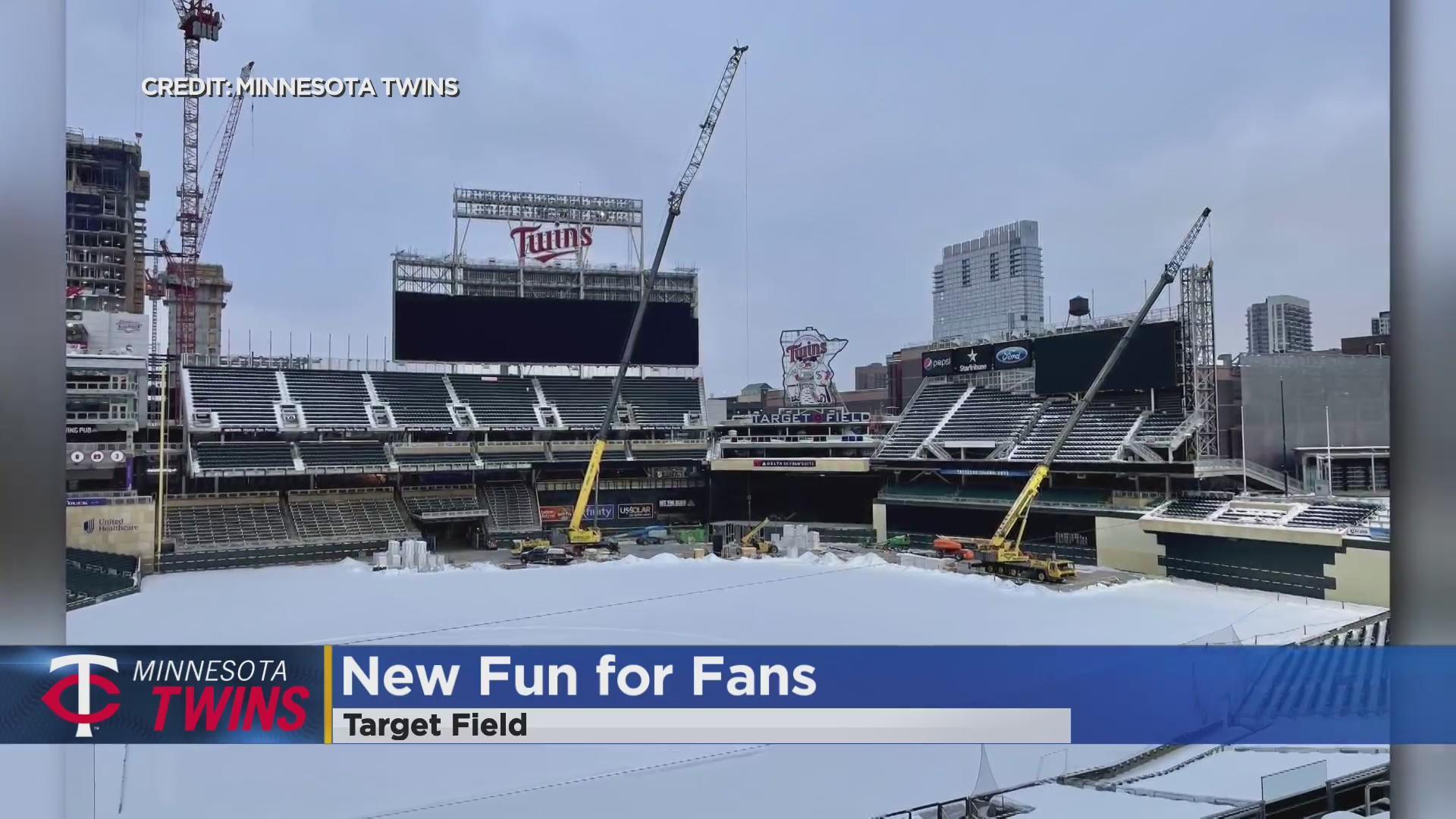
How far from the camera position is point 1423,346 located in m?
3.87

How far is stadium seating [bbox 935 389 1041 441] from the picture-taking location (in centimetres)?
3344

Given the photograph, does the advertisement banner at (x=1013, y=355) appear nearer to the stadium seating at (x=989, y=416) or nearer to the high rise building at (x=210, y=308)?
the stadium seating at (x=989, y=416)

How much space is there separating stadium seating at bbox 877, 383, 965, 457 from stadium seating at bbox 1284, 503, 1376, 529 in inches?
596

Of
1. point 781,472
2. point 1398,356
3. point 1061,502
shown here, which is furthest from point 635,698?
point 781,472

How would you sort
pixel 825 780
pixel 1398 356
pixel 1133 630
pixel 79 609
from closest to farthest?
pixel 1398 356, pixel 825 780, pixel 1133 630, pixel 79 609

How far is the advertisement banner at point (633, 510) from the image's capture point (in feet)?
125

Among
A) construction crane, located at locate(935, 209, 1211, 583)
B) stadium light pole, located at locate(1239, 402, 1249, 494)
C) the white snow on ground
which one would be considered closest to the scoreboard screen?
construction crane, located at locate(935, 209, 1211, 583)

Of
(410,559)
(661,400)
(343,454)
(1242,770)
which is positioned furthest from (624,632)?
(661,400)

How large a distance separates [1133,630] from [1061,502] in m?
14.2

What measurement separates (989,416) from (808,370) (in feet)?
28.3

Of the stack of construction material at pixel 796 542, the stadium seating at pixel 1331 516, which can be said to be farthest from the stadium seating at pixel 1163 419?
the stack of construction material at pixel 796 542

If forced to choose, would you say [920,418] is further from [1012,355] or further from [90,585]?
[90,585]

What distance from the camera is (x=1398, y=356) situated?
12.9 ft

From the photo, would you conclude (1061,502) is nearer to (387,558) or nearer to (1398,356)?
(387,558)
